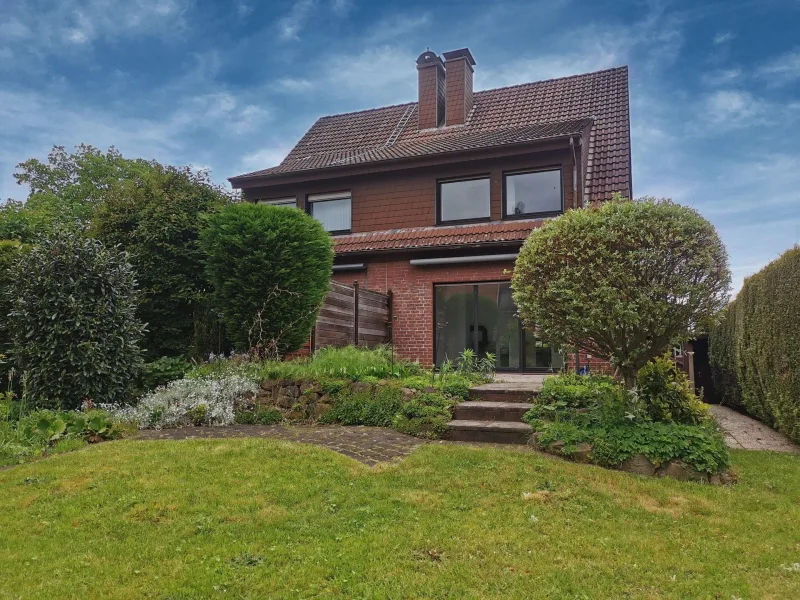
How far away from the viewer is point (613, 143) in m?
13.7

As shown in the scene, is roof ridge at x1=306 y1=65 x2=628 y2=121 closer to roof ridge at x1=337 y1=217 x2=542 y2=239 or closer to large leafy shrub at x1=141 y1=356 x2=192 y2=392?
roof ridge at x1=337 y1=217 x2=542 y2=239

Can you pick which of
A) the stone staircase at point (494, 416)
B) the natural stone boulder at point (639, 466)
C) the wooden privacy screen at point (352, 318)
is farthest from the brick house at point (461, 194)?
the natural stone boulder at point (639, 466)

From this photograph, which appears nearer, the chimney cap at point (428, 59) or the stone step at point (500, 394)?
the stone step at point (500, 394)

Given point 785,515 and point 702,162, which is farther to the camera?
point 702,162

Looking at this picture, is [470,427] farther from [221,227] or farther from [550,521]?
[221,227]

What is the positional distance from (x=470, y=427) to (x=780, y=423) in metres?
4.83

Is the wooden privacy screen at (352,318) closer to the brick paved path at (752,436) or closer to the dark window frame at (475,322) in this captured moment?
the dark window frame at (475,322)

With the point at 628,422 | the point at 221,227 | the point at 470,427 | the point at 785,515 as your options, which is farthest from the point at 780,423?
the point at 221,227

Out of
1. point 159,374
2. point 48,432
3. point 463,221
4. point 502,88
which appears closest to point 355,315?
point 463,221

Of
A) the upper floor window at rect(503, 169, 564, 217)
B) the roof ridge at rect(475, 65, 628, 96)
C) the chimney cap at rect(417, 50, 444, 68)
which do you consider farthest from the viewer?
the chimney cap at rect(417, 50, 444, 68)

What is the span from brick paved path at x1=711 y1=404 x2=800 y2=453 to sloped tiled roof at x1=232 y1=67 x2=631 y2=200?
5652 mm

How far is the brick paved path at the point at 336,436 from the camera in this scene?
5715 millimetres

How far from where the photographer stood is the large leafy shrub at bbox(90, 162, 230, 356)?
35.2 feet

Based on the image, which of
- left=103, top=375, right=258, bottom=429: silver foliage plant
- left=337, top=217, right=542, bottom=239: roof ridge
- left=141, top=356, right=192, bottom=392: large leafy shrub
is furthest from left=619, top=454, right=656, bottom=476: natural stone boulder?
left=337, top=217, right=542, bottom=239: roof ridge
